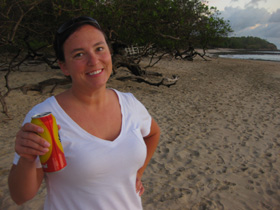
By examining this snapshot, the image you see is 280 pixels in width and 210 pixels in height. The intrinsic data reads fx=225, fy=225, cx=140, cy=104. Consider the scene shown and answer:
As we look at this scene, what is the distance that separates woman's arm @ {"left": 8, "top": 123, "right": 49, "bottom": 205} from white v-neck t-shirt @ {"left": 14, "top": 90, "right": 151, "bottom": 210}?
6 centimetres

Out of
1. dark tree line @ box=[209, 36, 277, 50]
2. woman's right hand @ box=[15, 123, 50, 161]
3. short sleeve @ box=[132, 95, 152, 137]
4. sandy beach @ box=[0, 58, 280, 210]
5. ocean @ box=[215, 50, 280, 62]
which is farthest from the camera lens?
dark tree line @ box=[209, 36, 277, 50]

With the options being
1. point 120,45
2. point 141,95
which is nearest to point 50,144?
point 141,95

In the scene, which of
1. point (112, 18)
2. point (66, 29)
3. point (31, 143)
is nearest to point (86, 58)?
point (66, 29)

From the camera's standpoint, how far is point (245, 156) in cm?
511

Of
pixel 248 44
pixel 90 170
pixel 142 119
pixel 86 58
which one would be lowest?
pixel 248 44

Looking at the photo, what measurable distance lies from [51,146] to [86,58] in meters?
0.58

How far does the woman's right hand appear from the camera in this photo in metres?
1.01

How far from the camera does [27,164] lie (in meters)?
1.09

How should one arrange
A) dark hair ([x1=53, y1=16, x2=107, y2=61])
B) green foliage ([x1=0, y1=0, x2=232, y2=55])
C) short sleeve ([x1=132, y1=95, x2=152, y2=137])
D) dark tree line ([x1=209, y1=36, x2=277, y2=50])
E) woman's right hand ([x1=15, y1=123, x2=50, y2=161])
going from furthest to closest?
dark tree line ([x1=209, y1=36, x2=277, y2=50]) < green foliage ([x1=0, y1=0, x2=232, y2=55]) < short sleeve ([x1=132, y1=95, x2=152, y2=137]) < dark hair ([x1=53, y1=16, x2=107, y2=61]) < woman's right hand ([x1=15, y1=123, x2=50, y2=161])

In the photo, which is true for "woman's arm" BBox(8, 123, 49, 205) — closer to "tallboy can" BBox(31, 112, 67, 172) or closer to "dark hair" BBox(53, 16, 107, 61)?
"tallboy can" BBox(31, 112, 67, 172)

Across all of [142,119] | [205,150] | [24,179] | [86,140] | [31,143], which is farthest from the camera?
[205,150]

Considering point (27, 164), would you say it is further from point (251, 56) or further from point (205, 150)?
point (251, 56)

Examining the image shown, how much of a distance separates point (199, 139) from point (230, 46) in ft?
220

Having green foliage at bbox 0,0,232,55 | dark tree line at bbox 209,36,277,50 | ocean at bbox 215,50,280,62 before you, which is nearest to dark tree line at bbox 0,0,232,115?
green foliage at bbox 0,0,232,55
